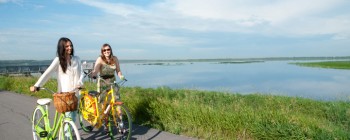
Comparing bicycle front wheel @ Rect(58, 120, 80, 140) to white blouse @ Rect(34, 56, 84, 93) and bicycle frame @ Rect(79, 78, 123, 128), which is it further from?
bicycle frame @ Rect(79, 78, 123, 128)

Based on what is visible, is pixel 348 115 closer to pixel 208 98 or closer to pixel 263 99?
pixel 263 99

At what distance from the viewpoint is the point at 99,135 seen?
21.0ft

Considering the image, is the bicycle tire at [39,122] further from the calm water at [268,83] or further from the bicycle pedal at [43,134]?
the calm water at [268,83]

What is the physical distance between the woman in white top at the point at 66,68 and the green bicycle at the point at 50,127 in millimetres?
305

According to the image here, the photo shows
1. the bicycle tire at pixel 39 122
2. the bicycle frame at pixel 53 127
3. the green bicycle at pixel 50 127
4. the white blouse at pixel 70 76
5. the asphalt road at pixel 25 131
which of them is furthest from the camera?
the asphalt road at pixel 25 131

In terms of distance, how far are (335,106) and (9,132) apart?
12.5m

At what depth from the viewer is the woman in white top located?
194 inches

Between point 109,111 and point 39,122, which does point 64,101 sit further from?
point 109,111

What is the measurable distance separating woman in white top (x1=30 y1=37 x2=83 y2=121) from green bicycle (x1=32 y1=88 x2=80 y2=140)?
0.30 m

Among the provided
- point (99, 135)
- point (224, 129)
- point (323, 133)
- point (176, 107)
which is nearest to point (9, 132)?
point (99, 135)

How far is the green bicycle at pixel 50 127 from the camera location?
437 cm

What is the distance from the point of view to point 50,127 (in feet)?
16.3

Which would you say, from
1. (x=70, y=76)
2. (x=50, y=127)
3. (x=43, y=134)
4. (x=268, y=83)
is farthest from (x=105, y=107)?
(x=268, y=83)

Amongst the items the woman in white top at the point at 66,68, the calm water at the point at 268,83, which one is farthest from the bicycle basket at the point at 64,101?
the calm water at the point at 268,83
